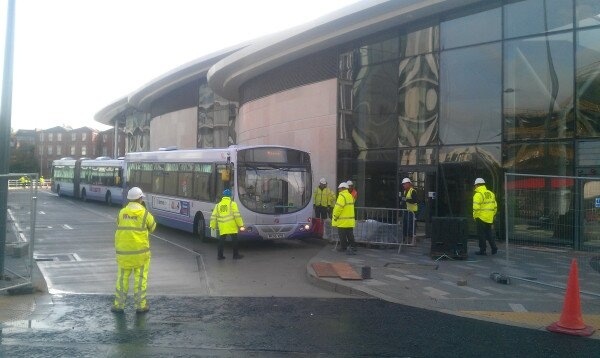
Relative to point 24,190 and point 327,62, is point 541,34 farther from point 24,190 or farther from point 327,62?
point 24,190

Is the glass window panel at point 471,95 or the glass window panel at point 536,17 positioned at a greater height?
the glass window panel at point 536,17

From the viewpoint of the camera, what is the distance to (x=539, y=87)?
15164 mm

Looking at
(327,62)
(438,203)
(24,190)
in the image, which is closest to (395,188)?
(438,203)

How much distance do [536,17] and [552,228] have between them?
7.72 m

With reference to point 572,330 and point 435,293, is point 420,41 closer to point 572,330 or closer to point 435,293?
point 435,293

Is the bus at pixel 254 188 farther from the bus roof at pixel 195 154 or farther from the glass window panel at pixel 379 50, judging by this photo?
the glass window panel at pixel 379 50

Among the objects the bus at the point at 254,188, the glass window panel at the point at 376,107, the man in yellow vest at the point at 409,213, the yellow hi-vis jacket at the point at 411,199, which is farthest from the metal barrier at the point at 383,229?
the glass window panel at the point at 376,107

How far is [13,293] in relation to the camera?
893 cm

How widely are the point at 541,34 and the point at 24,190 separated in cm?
1332

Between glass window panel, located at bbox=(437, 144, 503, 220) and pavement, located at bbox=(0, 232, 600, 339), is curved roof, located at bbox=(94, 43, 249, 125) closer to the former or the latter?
glass window panel, located at bbox=(437, 144, 503, 220)

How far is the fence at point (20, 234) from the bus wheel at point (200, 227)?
6965 millimetres

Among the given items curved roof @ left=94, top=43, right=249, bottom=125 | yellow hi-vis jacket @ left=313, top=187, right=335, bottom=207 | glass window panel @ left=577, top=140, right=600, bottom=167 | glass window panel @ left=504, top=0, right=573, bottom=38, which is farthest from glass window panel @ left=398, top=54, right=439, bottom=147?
curved roof @ left=94, top=43, right=249, bottom=125

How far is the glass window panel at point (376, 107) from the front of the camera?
1883cm

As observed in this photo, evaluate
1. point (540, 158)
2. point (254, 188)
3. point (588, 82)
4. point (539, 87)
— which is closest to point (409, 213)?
point (540, 158)
